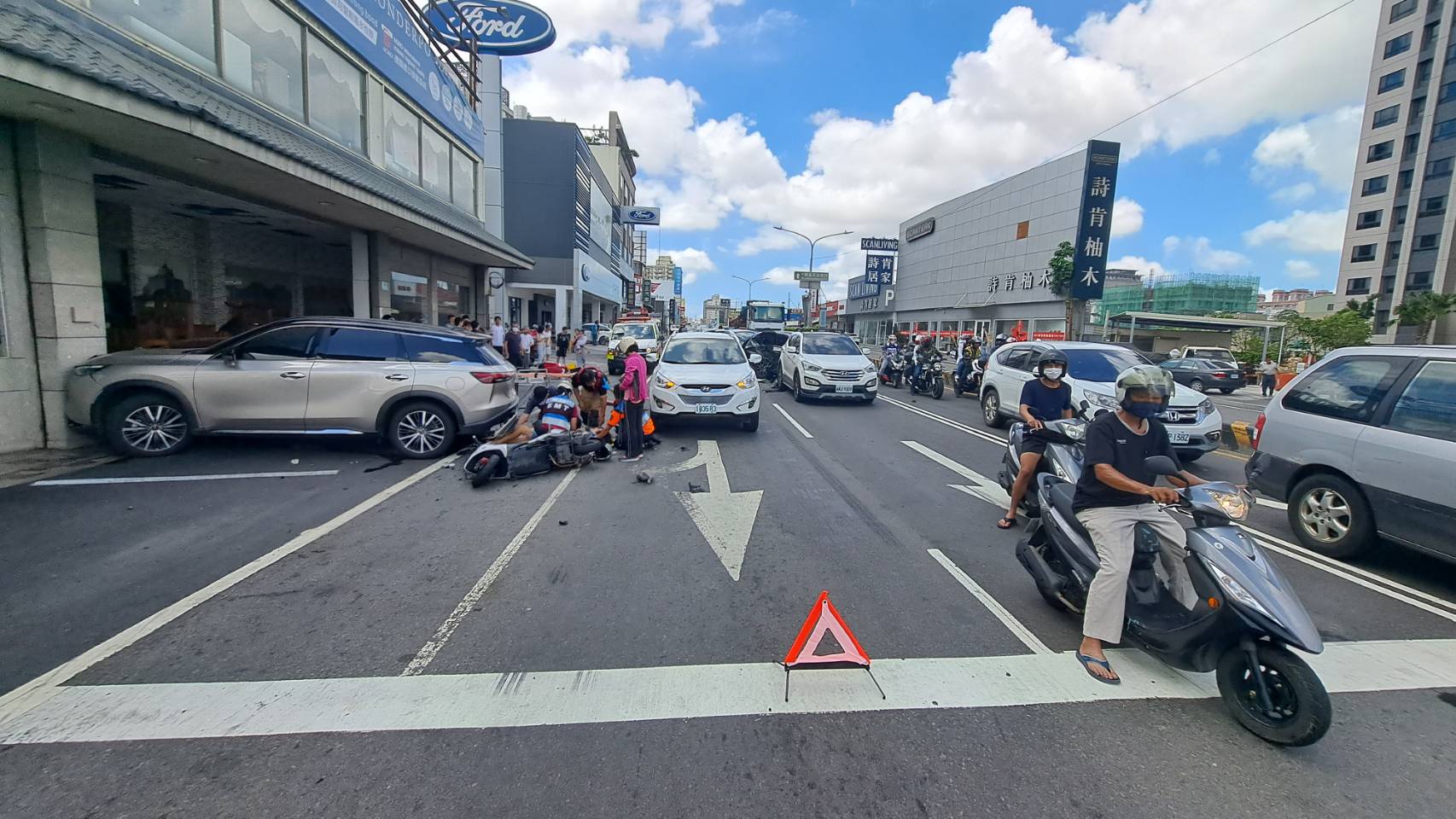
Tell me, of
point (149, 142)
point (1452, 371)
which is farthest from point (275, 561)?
point (1452, 371)

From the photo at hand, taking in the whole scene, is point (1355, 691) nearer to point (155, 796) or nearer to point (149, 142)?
point (155, 796)

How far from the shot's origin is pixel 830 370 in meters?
13.8

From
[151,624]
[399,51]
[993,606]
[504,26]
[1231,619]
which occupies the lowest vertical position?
[151,624]

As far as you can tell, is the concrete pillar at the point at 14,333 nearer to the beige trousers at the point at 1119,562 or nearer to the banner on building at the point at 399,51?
the banner on building at the point at 399,51

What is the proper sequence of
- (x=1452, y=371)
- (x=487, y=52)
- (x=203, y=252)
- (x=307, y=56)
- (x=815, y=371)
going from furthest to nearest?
(x=487, y=52) → (x=815, y=371) → (x=203, y=252) → (x=307, y=56) → (x=1452, y=371)

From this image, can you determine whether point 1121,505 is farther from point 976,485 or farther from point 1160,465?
point 976,485

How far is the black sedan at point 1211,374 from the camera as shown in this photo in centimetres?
2283

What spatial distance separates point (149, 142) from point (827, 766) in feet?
32.5

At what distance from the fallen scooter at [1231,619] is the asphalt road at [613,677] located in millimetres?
186

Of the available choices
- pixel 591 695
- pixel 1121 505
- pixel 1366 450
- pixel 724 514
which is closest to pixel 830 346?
pixel 724 514

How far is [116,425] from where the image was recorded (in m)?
7.03

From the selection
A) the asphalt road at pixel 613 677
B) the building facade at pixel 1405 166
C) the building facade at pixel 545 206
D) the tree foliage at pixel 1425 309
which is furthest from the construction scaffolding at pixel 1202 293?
the asphalt road at pixel 613 677

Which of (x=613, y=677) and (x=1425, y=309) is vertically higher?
(x=1425, y=309)

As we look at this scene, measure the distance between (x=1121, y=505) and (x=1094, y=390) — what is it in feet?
22.3
